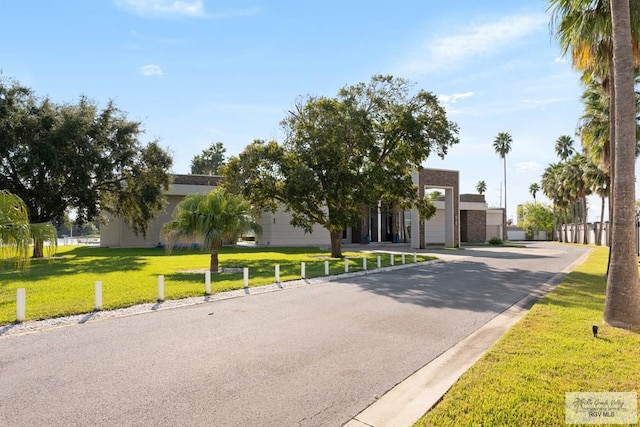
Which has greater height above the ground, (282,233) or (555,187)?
(555,187)

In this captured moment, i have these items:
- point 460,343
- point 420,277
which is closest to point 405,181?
point 420,277


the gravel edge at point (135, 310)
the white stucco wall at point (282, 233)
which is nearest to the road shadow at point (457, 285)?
the gravel edge at point (135, 310)

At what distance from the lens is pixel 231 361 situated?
19.8 ft

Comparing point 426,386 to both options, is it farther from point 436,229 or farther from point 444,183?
point 436,229

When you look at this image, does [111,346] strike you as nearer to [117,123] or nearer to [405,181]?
[405,181]

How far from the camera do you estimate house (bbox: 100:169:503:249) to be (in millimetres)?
38750

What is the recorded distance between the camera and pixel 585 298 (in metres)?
11.1

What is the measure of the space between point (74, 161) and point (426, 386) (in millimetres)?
26167

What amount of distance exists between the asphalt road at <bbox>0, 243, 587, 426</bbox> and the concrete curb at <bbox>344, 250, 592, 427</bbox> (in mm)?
165

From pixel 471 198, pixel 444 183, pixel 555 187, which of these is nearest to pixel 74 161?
pixel 444 183

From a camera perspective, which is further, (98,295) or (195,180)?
(195,180)

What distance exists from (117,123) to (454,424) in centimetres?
3020

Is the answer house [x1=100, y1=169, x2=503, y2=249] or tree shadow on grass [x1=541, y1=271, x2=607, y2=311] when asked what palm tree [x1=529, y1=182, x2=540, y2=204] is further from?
tree shadow on grass [x1=541, y1=271, x2=607, y2=311]

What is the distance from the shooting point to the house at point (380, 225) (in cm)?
3875
